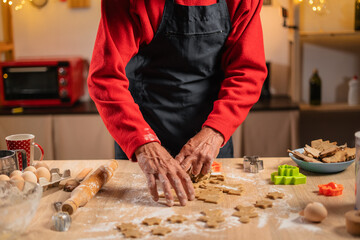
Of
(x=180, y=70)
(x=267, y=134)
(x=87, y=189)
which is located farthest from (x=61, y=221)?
(x=267, y=134)

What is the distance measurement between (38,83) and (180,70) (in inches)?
65.9

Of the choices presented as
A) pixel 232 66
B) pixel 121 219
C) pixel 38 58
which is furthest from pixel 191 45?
pixel 38 58

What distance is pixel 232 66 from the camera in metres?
1.60

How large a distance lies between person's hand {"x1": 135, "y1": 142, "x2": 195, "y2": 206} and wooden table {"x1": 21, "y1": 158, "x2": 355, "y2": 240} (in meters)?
0.03

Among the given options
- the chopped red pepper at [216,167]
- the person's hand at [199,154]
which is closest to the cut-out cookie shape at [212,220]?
the person's hand at [199,154]

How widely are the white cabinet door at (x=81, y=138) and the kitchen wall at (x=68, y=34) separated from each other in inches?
24.9

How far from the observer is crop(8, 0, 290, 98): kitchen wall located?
3.26 metres

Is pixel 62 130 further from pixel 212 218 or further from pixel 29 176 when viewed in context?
pixel 212 218

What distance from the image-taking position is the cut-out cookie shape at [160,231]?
1015 mm

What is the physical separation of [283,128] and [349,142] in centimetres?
69

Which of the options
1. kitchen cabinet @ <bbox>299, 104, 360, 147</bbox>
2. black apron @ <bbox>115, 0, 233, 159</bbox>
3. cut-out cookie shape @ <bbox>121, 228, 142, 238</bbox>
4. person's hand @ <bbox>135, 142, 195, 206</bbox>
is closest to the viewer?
cut-out cookie shape @ <bbox>121, 228, 142, 238</bbox>

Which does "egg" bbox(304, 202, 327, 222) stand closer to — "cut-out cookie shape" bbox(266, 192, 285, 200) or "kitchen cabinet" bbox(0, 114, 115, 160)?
"cut-out cookie shape" bbox(266, 192, 285, 200)

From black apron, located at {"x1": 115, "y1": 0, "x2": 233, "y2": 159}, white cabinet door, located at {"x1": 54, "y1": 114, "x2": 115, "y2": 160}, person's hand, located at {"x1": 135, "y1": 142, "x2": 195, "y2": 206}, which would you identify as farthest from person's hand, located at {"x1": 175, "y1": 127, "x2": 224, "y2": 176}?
white cabinet door, located at {"x1": 54, "y1": 114, "x2": 115, "y2": 160}

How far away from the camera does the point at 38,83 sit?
3.03 meters
